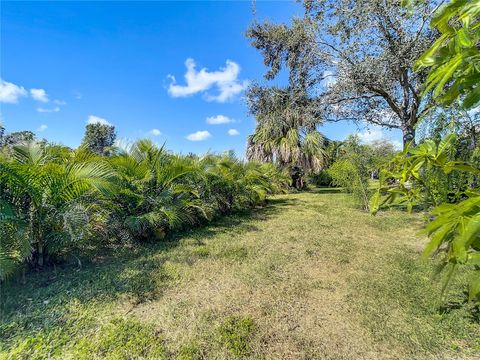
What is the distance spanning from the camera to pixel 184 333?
2504 mm

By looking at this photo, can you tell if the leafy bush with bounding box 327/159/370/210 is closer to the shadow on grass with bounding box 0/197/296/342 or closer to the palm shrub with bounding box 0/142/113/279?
the shadow on grass with bounding box 0/197/296/342

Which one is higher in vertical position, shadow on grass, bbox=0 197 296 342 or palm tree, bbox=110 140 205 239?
palm tree, bbox=110 140 205 239

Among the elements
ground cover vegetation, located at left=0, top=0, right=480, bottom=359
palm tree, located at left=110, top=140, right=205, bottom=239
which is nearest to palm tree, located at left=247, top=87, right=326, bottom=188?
ground cover vegetation, located at left=0, top=0, right=480, bottom=359

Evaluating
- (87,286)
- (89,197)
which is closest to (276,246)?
(87,286)

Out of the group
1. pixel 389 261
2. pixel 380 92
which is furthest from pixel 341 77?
pixel 389 261

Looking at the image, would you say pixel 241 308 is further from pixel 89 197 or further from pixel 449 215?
pixel 89 197

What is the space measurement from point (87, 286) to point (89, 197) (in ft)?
6.30

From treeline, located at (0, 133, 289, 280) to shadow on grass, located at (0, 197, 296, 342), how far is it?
353mm

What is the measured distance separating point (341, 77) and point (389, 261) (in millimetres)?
6013

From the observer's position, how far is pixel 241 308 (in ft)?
9.61

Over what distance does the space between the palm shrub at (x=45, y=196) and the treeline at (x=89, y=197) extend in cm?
1

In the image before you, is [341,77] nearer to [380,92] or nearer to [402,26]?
[380,92]

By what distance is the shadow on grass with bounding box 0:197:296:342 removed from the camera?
2.75 metres

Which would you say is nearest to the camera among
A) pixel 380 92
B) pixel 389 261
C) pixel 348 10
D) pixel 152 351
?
pixel 152 351
